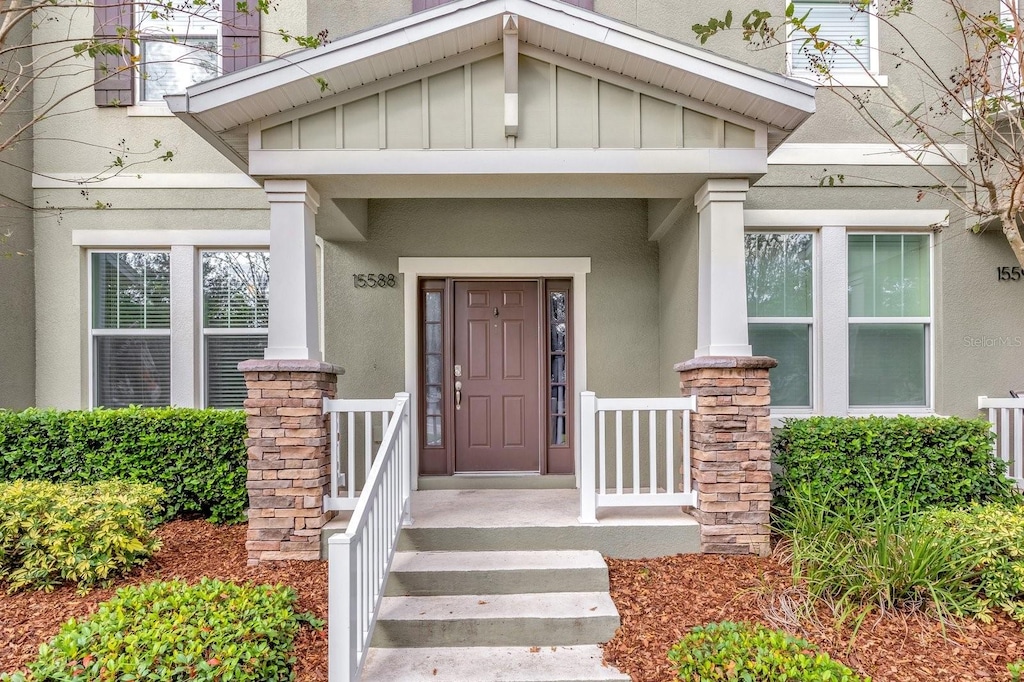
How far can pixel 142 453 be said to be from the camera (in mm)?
5012

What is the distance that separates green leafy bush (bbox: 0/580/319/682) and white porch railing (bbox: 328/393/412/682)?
1.21ft

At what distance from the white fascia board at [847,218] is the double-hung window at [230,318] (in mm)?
4572

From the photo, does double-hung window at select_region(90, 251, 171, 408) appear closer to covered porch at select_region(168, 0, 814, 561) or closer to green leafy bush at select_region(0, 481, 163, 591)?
green leafy bush at select_region(0, 481, 163, 591)

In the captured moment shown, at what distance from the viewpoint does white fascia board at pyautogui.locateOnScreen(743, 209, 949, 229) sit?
5.64 meters

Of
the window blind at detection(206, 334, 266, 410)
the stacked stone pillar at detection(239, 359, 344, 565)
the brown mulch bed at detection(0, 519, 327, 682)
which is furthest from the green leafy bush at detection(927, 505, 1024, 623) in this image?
the window blind at detection(206, 334, 266, 410)

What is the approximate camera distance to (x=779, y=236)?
5.77 m

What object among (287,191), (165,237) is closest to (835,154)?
(287,191)

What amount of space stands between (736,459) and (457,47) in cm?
323

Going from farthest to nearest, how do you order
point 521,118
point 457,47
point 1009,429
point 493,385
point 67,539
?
point 493,385, point 1009,429, point 521,118, point 457,47, point 67,539

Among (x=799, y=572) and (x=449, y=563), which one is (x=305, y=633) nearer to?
(x=449, y=563)

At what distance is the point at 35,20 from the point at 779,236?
7.14 metres

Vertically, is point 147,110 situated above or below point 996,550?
above

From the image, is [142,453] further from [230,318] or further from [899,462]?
[899,462]

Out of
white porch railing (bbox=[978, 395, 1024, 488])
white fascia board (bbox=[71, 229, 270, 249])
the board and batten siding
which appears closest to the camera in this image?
the board and batten siding
